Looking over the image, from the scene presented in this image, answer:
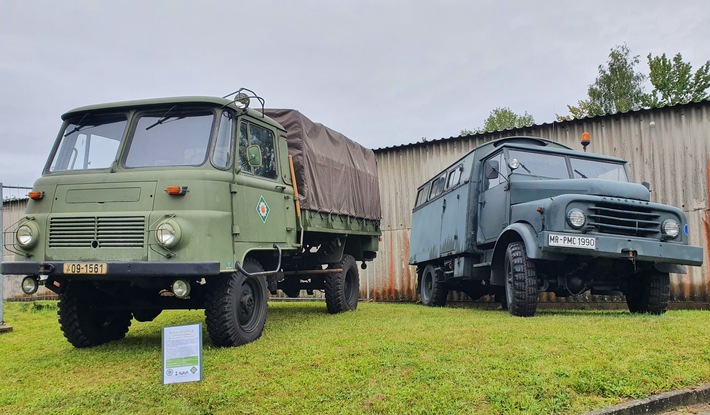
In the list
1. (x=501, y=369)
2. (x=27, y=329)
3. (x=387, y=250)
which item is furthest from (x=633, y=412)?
(x=387, y=250)

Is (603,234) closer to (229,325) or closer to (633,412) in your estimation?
(633,412)

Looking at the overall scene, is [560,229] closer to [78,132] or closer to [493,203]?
[493,203]

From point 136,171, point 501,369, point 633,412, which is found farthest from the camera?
point 136,171

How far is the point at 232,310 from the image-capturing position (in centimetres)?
611

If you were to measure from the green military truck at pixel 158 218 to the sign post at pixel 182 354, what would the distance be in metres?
0.89

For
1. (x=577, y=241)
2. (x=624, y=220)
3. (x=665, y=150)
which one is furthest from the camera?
(x=665, y=150)

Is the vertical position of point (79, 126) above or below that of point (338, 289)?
above

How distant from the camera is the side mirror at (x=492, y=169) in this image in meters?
8.78

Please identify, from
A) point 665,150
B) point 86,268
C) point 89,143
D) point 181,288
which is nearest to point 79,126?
point 89,143

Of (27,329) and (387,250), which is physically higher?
(387,250)

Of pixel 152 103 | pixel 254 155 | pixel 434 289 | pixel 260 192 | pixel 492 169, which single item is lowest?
pixel 434 289

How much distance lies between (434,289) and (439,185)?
2.16 m

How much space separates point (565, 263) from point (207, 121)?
5094 millimetres

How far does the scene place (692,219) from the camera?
1128 cm
